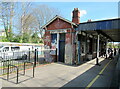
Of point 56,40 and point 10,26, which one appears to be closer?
point 56,40

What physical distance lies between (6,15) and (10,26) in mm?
3251

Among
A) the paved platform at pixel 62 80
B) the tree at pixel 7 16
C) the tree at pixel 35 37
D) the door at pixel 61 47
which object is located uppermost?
the tree at pixel 7 16

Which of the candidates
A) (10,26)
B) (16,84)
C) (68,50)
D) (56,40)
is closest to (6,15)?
(10,26)

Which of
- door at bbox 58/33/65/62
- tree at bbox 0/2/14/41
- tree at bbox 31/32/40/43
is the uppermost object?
tree at bbox 0/2/14/41

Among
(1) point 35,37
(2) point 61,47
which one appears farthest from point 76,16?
(1) point 35,37

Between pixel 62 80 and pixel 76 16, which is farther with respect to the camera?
pixel 76 16

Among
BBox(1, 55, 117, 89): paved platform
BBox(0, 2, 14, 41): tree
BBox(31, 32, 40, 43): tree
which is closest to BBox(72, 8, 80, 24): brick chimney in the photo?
BBox(1, 55, 117, 89): paved platform

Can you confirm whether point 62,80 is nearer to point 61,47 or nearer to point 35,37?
point 61,47

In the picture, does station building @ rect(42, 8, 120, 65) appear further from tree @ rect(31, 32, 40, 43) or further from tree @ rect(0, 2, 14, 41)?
tree @ rect(31, 32, 40, 43)

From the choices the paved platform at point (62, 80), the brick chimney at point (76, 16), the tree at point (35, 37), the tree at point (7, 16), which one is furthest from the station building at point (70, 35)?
the tree at point (35, 37)

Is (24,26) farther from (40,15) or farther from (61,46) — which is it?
(61,46)

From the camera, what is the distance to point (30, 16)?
28.9m

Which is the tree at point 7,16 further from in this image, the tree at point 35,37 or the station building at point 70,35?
the station building at point 70,35

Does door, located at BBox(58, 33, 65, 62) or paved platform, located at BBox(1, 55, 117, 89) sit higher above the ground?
door, located at BBox(58, 33, 65, 62)
